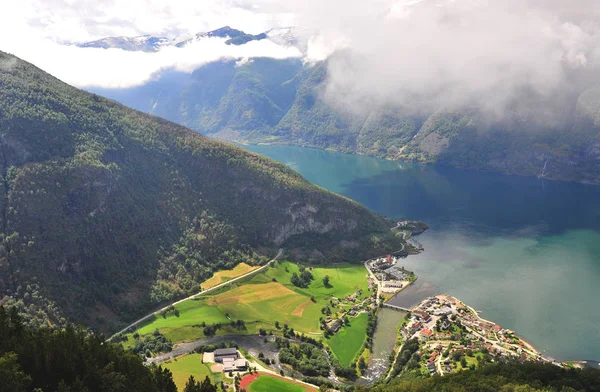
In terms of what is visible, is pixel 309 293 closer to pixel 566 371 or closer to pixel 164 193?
pixel 164 193

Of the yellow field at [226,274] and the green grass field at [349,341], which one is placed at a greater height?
the yellow field at [226,274]

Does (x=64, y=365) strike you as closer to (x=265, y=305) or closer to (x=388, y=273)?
(x=265, y=305)

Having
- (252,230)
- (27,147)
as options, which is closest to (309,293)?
(252,230)

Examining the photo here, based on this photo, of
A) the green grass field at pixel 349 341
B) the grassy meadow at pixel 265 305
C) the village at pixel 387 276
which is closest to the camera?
the green grass field at pixel 349 341

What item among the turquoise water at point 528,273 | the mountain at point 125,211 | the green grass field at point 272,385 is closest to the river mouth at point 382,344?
the green grass field at point 272,385

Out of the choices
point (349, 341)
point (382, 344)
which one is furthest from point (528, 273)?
point (349, 341)

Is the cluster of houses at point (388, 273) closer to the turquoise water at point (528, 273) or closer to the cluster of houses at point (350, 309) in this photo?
the turquoise water at point (528, 273)
